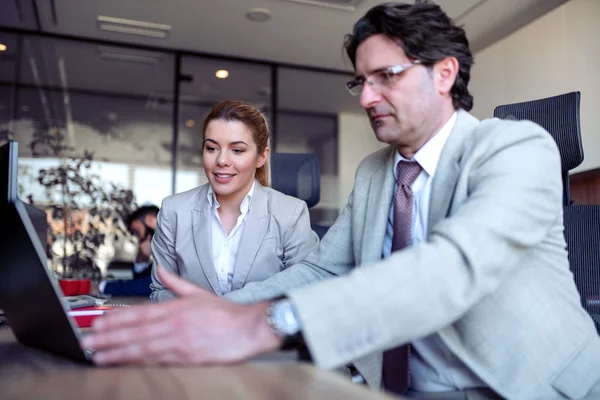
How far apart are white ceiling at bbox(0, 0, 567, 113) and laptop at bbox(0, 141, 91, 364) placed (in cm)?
423

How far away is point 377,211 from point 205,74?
527cm

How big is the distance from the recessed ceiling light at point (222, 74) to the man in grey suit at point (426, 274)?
5019 mm

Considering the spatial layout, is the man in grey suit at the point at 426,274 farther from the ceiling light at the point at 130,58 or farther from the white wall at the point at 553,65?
the ceiling light at the point at 130,58

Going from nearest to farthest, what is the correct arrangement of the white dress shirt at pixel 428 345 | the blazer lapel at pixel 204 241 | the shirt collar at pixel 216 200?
the white dress shirt at pixel 428 345 < the blazer lapel at pixel 204 241 < the shirt collar at pixel 216 200

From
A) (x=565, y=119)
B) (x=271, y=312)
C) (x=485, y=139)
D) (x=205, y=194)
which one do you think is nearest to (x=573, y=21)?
(x=565, y=119)

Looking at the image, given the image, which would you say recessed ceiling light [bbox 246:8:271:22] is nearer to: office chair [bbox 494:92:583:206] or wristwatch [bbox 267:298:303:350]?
office chair [bbox 494:92:583:206]

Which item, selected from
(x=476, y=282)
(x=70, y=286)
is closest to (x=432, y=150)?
(x=476, y=282)

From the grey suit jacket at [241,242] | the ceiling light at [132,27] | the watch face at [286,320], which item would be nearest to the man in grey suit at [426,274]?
the watch face at [286,320]

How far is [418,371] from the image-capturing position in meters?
1.20

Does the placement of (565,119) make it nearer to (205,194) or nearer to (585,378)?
(585,378)

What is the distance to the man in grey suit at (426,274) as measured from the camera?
75 cm

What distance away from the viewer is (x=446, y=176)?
121 cm

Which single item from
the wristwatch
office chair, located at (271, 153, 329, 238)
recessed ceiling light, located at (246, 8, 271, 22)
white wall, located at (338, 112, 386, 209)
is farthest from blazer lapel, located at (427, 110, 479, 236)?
white wall, located at (338, 112, 386, 209)

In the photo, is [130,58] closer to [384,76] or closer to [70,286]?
[70,286]
